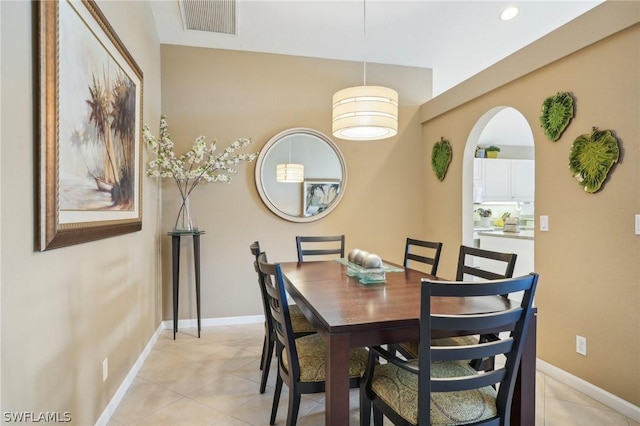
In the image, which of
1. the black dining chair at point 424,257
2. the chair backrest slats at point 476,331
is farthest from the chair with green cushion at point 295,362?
the black dining chair at point 424,257

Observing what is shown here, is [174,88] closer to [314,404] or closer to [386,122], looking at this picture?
[386,122]

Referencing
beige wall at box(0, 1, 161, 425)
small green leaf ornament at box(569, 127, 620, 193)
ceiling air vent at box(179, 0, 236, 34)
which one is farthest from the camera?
ceiling air vent at box(179, 0, 236, 34)

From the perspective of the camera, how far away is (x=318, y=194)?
3.90 meters

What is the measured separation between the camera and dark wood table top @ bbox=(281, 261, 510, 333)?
1.38 meters

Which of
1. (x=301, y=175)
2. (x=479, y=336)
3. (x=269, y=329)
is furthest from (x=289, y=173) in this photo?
(x=479, y=336)

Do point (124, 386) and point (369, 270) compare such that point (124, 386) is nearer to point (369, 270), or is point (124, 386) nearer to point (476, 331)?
point (369, 270)

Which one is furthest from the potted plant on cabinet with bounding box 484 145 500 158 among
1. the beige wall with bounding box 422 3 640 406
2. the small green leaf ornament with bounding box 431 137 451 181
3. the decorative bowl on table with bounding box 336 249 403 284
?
the decorative bowl on table with bounding box 336 249 403 284

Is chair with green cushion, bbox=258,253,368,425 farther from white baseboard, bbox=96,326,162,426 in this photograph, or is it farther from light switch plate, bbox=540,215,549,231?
light switch plate, bbox=540,215,549,231

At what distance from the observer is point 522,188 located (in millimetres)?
6387

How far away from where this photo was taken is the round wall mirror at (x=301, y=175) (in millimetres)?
3760

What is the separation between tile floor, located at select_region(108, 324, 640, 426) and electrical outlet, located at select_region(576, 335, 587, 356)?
269 millimetres

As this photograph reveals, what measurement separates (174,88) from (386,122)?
253cm

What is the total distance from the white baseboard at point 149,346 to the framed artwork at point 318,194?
1323 millimetres

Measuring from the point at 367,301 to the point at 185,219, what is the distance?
2478 millimetres
